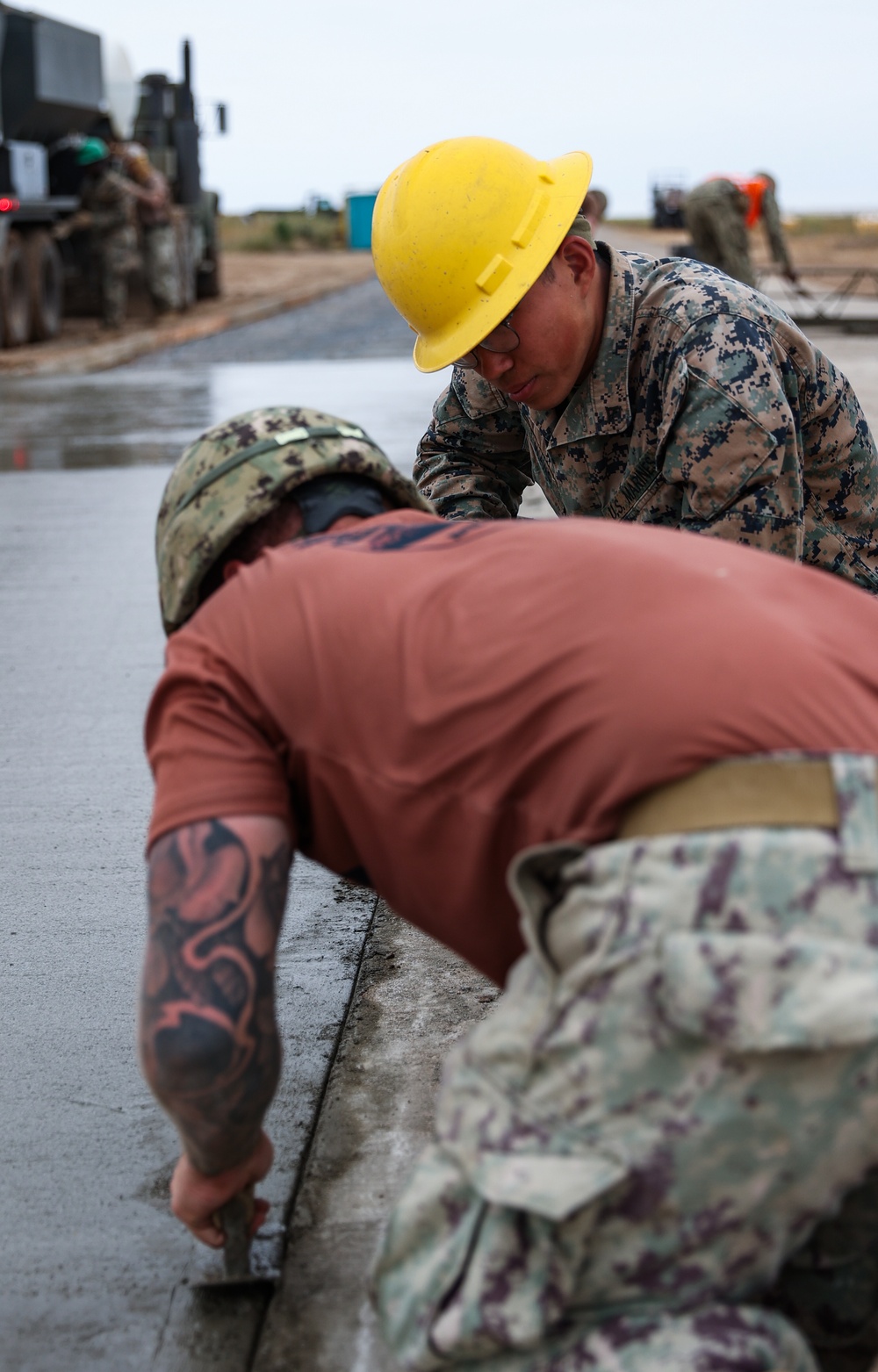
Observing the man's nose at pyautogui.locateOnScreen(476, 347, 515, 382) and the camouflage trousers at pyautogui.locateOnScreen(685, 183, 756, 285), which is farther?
the camouflage trousers at pyautogui.locateOnScreen(685, 183, 756, 285)

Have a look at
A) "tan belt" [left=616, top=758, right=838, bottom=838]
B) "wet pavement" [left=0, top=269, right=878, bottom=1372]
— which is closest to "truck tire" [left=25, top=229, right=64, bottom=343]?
"wet pavement" [left=0, top=269, right=878, bottom=1372]

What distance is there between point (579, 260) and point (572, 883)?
164 centimetres

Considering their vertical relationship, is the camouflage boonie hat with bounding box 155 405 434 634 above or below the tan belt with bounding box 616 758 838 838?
above

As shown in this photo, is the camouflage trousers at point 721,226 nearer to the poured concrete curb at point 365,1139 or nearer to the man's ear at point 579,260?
the man's ear at point 579,260

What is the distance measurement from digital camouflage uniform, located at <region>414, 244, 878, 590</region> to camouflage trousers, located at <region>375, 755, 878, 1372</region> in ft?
4.34

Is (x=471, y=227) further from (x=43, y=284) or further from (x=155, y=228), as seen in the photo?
(x=155, y=228)

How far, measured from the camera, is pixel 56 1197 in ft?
7.64

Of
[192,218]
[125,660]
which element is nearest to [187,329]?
[192,218]

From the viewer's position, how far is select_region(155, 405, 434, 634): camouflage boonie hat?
192 cm

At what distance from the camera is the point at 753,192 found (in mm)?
17188

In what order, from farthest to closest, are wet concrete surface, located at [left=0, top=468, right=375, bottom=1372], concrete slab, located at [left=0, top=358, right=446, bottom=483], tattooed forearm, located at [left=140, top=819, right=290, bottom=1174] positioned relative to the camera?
concrete slab, located at [left=0, top=358, right=446, bottom=483] < wet concrete surface, located at [left=0, top=468, right=375, bottom=1372] < tattooed forearm, located at [left=140, top=819, right=290, bottom=1174]

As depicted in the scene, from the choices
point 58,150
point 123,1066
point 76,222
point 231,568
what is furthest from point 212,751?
point 58,150

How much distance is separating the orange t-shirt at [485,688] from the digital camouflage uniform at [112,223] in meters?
18.5

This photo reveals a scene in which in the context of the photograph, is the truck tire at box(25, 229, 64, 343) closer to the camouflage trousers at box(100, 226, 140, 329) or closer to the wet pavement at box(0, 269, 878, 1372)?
the camouflage trousers at box(100, 226, 140, 329)
